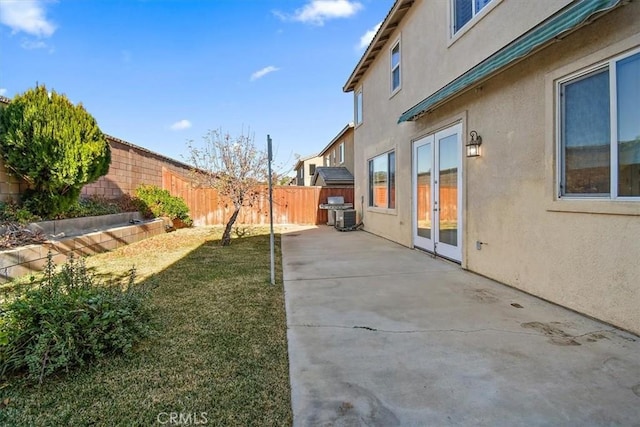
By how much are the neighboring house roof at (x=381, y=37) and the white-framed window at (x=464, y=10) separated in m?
2.17

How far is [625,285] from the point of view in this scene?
3.40 meters

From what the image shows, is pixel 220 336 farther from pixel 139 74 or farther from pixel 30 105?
pixel 139 74

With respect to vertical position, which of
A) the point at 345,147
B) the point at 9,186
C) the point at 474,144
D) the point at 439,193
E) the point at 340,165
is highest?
the point at 345,147

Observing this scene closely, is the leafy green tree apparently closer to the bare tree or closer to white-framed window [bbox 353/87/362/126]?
the bare tree

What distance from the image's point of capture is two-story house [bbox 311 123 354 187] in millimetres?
17562

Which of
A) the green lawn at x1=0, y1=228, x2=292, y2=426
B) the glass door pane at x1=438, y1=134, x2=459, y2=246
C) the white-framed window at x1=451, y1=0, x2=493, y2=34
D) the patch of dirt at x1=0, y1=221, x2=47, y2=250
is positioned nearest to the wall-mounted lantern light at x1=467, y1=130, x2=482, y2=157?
the glass door pane at x1=438, y1=134, x2=459, y2=246

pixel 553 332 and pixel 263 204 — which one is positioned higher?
pixel 263 204

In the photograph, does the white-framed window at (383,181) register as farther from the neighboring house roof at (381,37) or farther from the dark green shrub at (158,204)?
the dark green shrub at (158,204)

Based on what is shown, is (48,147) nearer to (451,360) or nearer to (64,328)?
(64,328)

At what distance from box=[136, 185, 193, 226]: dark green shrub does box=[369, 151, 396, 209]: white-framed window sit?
24.8ft

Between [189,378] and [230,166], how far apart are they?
7.80 metres

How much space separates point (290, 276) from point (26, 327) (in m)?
3.70

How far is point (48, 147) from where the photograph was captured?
7.15 meters

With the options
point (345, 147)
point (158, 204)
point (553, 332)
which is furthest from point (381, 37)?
point (345, 147)
